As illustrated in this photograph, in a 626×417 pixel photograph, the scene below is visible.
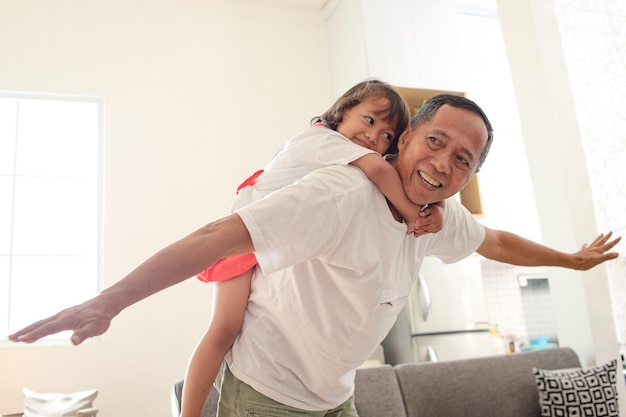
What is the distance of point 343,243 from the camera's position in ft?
3.96

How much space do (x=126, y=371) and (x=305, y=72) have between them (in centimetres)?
271

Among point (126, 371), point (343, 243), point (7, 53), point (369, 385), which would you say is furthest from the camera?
point (7, 53)

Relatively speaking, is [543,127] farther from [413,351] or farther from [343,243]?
[343,243]

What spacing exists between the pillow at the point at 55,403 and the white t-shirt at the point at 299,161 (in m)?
2.35

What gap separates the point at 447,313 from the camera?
157 inches

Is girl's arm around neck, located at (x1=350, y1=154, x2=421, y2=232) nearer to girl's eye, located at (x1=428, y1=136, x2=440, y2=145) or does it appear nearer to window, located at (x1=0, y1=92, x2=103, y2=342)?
girl's eye, located at (x1=428, y1=136, x2=440, y2=145)

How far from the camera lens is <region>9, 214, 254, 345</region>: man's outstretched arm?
876 millimetres

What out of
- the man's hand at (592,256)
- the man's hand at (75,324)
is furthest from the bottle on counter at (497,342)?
the man's hand at (75,324)

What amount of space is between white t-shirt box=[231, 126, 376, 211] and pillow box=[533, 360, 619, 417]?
1833 millimetres

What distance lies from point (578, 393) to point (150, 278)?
2399 millimetres

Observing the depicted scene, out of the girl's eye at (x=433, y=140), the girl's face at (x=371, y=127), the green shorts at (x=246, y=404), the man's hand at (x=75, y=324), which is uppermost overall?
the girl's face at (x=371, y=127)

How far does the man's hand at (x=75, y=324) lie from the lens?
86 cm

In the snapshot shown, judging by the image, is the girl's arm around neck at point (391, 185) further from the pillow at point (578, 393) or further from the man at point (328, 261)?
the pillow at point (578, 393)

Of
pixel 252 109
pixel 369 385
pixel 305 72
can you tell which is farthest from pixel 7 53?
pixel 369 385
